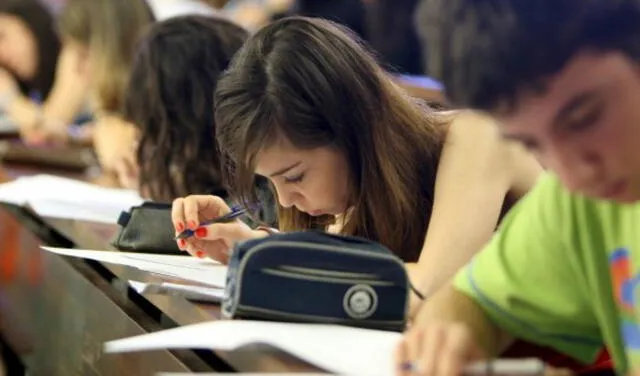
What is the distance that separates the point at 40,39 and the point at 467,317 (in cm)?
332

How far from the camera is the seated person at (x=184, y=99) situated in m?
2.11

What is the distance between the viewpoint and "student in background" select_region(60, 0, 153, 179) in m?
3.06

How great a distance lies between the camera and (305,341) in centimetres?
112

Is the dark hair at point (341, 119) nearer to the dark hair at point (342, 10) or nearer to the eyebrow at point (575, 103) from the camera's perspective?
the eyebrow at point (575, 103)

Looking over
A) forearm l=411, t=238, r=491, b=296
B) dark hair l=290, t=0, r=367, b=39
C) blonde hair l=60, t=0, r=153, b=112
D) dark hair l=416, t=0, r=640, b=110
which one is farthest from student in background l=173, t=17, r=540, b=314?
dark hair l=290, t=0, r=367, b=39

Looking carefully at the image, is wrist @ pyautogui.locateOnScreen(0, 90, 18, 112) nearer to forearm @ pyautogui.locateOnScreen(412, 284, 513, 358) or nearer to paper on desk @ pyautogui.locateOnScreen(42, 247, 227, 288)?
paper on desk @ pyautogui.locateOnScreen(42, 247, 227, 288)

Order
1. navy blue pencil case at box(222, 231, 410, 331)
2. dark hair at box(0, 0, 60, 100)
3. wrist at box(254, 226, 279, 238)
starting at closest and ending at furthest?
navy blue pencil case at box(222, 231, 410, 331) → wrist at box(254, 226, 279, 238) → dark hair at box(0, 0, 60, 100)

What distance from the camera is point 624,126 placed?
863 millimetres

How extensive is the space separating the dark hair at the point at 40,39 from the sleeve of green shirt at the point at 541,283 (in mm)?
3252

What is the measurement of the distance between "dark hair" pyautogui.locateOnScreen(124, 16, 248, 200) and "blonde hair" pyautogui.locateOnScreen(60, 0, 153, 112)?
95 cm

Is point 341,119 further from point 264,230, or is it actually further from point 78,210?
point 78,210

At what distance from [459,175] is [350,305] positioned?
45cm

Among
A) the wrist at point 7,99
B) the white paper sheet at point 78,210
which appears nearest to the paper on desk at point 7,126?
the wrist at point 7,99

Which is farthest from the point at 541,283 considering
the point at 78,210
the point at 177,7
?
the point at 177,7
